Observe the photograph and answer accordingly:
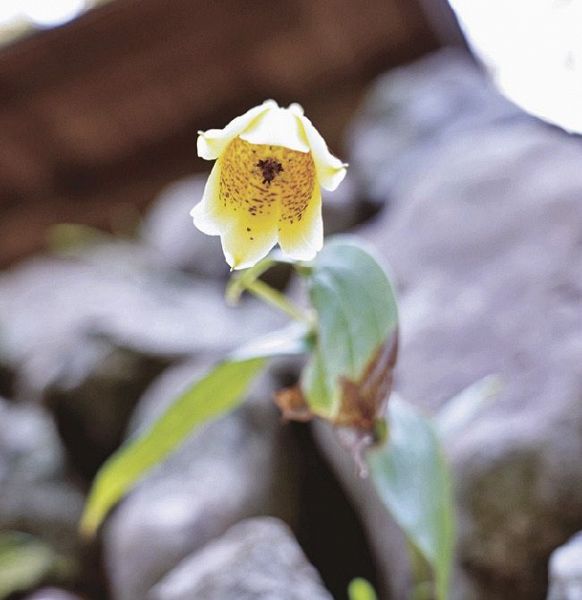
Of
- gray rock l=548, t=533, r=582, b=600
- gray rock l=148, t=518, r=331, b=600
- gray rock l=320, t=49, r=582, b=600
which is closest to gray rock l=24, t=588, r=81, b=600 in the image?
gray rock l=148, t=518, r=331, b=600

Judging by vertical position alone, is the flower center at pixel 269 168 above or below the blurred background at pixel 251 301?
above

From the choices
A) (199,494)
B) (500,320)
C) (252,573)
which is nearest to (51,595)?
(199,494)

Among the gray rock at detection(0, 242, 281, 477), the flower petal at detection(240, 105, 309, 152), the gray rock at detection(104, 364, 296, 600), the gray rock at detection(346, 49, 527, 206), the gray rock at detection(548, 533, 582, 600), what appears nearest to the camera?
the flower petal at detection(240, 105, 309, 152)

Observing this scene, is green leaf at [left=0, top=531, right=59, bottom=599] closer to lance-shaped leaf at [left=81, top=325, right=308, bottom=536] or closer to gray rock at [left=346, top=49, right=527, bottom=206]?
lance-shaped leaf at [left=81, top=325, right=308, bottom=536]

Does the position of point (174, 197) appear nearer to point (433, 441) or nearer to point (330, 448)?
point (330, 448)

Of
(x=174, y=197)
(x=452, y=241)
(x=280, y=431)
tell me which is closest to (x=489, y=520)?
(x=280, y=431)

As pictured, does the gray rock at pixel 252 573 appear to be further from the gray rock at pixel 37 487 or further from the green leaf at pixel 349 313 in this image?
the gray rock at pixel 37 487

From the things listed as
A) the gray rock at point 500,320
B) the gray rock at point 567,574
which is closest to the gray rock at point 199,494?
the gray rock at point 500,320
